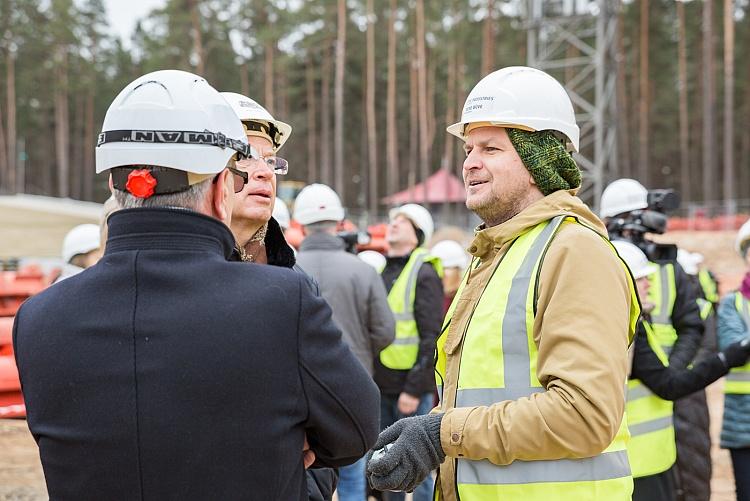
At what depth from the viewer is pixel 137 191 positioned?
1.72 m

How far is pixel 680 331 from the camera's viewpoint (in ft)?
15.2

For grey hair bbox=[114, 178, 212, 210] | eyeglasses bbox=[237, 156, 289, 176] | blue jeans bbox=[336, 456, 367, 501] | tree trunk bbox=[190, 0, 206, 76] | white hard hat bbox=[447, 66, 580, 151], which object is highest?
tree trunk bbox=[190, 0, 206, 76]

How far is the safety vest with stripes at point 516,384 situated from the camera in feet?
7.18

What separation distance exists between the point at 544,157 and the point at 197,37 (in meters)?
38.7

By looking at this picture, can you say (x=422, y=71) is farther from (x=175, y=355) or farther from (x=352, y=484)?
(x=175, y=355)

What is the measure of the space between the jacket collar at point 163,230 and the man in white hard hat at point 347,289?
10.9ft

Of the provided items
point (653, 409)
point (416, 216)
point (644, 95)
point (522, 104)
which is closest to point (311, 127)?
point (644, 95)

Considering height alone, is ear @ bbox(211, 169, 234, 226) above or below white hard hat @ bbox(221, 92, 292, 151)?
below

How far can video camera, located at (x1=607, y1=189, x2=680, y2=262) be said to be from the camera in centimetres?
493

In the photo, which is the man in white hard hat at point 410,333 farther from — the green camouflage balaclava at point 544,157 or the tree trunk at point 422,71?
the tree trunk at point 422,71

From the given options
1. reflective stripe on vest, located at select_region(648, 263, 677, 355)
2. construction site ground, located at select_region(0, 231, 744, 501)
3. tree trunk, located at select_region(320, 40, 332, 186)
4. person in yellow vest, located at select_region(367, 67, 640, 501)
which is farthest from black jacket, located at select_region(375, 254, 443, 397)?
tree trunk, located at select_region(320, 40, 332, 186)

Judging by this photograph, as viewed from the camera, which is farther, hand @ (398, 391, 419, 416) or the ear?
hand @ (398, 391, 419, 416)

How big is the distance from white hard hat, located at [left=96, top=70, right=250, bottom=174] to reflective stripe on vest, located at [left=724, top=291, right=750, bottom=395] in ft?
13.2

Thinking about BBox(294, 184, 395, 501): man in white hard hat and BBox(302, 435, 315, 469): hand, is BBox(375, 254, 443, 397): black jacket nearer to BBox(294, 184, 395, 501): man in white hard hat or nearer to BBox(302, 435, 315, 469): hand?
BBox(294, 184, 395, 501): man in white hard hat
